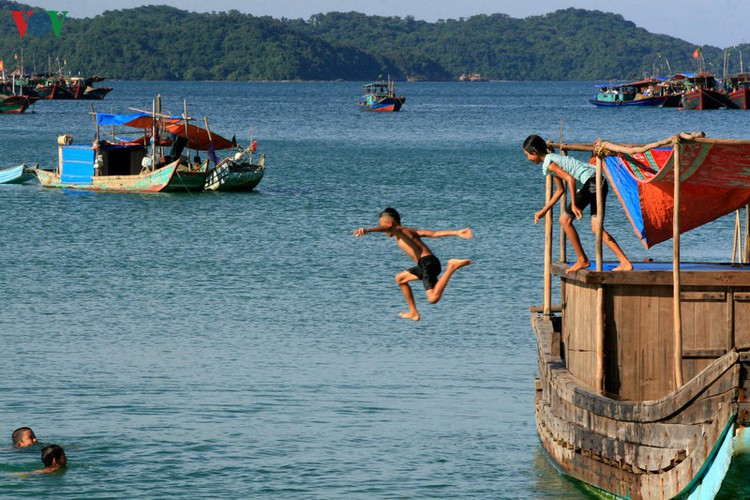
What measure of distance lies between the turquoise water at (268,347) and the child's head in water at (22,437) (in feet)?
0.38

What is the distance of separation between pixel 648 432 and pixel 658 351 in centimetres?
135

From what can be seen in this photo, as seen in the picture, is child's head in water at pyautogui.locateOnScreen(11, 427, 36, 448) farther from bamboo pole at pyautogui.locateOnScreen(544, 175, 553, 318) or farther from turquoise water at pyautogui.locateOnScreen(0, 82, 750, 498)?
bamboo pole at pyautogui.locateOnScreen(544, 175, 553, 318)

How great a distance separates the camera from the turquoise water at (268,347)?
54.9 feet

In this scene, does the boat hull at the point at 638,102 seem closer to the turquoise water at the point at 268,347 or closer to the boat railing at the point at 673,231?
the turquoise water at the point at 268,347

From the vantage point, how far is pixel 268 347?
2348 centimetres

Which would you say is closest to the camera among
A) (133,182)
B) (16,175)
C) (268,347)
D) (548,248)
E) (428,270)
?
(428,270)

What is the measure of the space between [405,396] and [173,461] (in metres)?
4.14

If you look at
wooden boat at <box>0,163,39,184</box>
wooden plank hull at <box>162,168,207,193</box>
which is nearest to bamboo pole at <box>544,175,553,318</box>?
wooden plank hull at <box>162,168,207,193</box>

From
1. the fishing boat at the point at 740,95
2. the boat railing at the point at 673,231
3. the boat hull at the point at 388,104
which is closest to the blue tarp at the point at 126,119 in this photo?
the boat railing at the point at 673,231

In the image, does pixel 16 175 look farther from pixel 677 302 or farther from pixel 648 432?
A: pixel 648 432

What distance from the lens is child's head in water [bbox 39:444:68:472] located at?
16214 mm

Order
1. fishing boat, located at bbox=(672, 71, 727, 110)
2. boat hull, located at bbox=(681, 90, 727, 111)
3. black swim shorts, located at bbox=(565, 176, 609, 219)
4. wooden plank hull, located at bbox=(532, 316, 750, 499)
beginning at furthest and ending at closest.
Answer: fishing boat, located at bbox=(672, 71, 727, 110) < boat hull, located at bbox=(681, 90, 727, 111) < black swim shorts, located at bbox=(565, 176, 609, 219) < wooden plank hull, located at bbox=(532, 316, 750, 499)

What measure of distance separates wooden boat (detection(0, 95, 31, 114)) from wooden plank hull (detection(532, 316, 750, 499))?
122 metres

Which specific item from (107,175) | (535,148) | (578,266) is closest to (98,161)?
(107,175)
